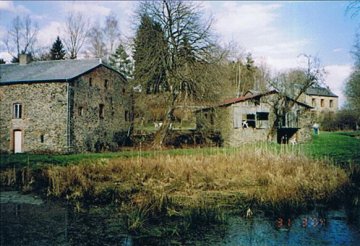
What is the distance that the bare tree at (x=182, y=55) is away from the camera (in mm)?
19047

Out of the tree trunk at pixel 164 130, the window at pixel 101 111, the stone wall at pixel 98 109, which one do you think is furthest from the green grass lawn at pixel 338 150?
the window at pixel 101 111

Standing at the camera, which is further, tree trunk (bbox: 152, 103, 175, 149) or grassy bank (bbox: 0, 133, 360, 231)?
tree trunk (bbox: 152, 103, 175, 149)

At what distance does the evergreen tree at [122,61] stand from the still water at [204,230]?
58.1 ft

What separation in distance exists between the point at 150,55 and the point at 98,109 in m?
4.79

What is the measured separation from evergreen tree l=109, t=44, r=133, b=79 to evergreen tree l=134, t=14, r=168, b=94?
275cm

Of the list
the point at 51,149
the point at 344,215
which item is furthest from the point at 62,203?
the point at 51,149

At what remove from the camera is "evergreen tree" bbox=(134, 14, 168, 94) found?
1925 centimetres

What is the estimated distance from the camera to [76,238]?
4.76m

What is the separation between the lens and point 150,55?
19375 mm

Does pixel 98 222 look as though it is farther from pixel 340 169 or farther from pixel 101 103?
pixel 101 103

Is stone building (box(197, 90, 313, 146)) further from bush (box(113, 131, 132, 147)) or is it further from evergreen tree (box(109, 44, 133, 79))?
evergreen tree (box(109, 44, 133, 79))

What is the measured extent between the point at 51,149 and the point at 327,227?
14.1 meters

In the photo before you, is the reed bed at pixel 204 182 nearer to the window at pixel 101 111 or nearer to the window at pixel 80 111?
the window at pixel 80 111

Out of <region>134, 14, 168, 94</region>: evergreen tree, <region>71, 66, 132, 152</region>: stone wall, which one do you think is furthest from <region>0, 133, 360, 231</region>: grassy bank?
<region>134, 14, 168, 94</region>: evergreen tree
